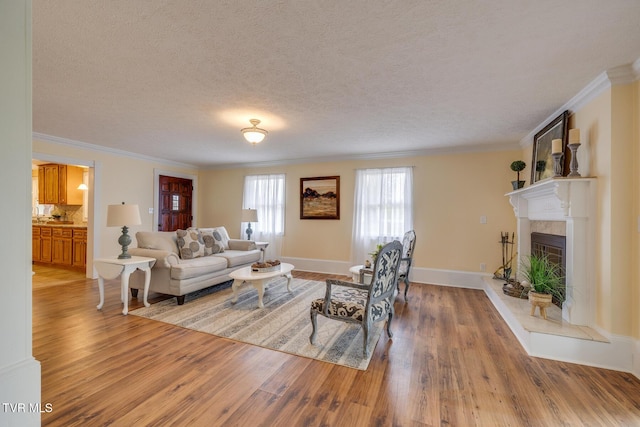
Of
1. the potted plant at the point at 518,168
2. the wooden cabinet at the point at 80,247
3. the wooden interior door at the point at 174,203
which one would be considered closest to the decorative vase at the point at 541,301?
the potted plant at the point at 518,168

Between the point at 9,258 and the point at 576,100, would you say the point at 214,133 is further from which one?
the point at 576,100

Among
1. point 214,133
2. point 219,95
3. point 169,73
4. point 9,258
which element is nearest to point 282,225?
point 214,133

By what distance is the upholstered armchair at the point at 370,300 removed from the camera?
235cm

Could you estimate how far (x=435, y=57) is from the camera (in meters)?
2.03

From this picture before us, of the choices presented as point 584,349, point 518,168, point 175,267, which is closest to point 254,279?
point 175,267

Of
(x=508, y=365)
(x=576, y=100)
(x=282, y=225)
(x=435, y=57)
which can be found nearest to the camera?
(x=435, y=57)

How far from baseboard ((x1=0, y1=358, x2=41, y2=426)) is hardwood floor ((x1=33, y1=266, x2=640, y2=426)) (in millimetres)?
633

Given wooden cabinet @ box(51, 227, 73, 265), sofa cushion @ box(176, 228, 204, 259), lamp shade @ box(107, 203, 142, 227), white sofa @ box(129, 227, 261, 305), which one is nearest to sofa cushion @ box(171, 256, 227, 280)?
white sofa @ box(129, 227, 261, 305)

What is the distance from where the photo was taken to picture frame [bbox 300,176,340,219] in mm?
5662

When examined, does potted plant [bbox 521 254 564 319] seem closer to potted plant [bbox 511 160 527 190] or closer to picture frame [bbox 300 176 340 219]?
potted plant [bbox 511 160 527 190]

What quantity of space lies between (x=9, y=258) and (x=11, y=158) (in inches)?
15.5

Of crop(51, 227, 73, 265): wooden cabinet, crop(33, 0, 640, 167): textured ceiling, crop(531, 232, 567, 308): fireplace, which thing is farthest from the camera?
crop(51, 227, 73, 265): wooden cabinet

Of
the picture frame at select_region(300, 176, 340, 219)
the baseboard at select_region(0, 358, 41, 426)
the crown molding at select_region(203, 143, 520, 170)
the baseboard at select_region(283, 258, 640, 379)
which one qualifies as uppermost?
the crown molding at select_region(203, 143, 520, 170)

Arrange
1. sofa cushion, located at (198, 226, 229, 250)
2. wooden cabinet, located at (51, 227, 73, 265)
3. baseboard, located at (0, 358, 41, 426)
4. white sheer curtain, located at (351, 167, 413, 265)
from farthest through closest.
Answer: wooden cabinet, located at (51, 227, 73, 265), white sheer curtain, located at (351, 167, 413, 265), sofa cushion, located at (198, 226, 229, 250), baseboard, located at (0, 358, 41, 426)
